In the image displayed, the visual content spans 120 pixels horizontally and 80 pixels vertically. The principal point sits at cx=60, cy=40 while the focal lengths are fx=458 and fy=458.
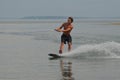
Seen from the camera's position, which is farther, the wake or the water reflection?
the wake

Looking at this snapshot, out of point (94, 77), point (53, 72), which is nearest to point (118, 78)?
point (94, 77)

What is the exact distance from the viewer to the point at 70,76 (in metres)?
12.3

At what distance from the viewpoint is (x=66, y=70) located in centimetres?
1387

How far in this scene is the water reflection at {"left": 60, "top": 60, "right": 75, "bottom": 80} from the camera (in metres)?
12.1

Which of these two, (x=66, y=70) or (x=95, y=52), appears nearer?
(x=66, y=70)

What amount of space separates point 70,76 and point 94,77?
64cm

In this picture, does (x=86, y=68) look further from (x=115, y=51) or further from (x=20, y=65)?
(x=115, y=51)

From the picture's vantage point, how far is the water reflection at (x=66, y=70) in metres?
12.1

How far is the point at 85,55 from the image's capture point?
62.2 ft

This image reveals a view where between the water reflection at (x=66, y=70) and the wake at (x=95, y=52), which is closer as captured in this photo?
the water reflection at (x=66, y=70)

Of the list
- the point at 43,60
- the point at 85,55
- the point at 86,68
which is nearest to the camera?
the point at 86,68

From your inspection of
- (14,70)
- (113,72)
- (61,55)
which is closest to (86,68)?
(113,72)

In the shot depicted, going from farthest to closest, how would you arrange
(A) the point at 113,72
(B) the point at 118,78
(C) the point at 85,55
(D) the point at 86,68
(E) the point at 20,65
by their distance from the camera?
1. (C) the point at 85,55
2. (E) the point at 20,65
3. (D) the point at 86,68
4. (A) the point at 113,72
5. (B) the point at 118,78

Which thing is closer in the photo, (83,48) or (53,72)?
(53,72)
